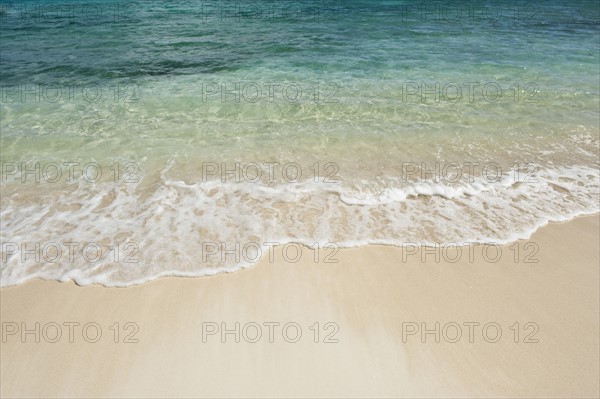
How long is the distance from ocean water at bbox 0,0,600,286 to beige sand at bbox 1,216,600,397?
14.2 inches

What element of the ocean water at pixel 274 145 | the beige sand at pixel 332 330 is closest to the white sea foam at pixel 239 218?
the ocean water at pixel 274 145

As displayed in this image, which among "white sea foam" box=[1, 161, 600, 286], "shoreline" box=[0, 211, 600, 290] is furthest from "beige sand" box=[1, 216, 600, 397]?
"white sea foam" box=[1, 161, 600, 286]

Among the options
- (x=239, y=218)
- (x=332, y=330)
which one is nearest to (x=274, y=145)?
(x=239, y=218)

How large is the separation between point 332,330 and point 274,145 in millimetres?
3741

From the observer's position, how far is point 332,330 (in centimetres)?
335

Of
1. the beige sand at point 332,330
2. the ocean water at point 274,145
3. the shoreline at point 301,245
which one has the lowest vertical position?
the beige sand at point 332,330

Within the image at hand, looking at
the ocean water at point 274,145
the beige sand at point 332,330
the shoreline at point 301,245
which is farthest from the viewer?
the ocean water at point 274,145

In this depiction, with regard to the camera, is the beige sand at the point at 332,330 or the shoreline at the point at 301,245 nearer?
the beige sand at the point at 332,330

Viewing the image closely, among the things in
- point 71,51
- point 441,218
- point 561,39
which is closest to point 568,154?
point 441,218

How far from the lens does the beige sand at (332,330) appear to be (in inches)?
116

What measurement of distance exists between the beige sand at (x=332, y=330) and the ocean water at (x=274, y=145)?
36 cm

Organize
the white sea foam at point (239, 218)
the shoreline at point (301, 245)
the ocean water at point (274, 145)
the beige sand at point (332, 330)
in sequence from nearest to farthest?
the beige sand at point (332, 330), the shoreline at point (301, 245), the white sea foam at point (239, 218), the ocean water at point (274, 145)

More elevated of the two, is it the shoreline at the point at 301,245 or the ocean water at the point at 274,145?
the ocean water at the point at 274,145

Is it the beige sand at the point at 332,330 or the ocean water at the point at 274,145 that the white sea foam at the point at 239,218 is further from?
the beige sand at the point at 332,330
